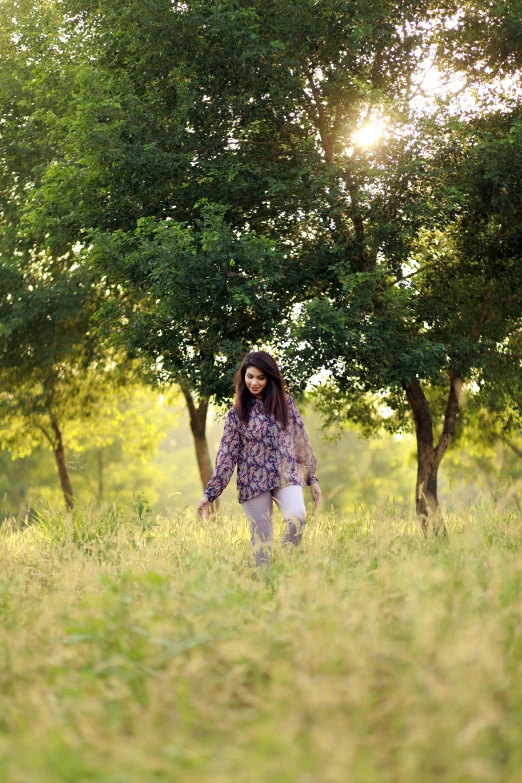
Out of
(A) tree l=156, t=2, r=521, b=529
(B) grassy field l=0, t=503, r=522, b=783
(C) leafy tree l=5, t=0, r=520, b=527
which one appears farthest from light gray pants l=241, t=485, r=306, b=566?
(C) leafy tree l=5, t=0, r=520, b=527

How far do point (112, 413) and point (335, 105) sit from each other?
13.7m

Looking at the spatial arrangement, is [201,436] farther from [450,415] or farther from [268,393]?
[268,393]

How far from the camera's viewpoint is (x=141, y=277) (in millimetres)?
11500

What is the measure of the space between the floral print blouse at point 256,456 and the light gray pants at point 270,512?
64mm

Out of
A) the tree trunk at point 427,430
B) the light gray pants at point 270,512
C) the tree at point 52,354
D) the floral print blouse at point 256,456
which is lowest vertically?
the light gray pants at point 270,512

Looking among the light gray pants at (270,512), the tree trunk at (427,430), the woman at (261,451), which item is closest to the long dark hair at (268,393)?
the woman at (261,451)

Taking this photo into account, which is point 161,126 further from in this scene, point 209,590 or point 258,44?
point 209,590

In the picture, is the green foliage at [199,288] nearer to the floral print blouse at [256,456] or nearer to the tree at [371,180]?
the tree at [371,180]

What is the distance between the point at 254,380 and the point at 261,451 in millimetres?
590

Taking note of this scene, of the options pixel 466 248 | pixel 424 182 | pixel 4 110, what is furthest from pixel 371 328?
pixel 4 110

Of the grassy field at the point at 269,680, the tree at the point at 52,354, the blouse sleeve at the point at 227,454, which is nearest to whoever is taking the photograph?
the grassy field at the point at 269,680

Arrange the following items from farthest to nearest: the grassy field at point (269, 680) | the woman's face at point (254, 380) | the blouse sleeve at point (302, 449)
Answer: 1. the blouse sleeve at point (302, 449)
2. the woman's face at point (254, 380)
3. the grassy field at point (269, 680)

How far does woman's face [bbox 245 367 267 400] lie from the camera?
21.3ft

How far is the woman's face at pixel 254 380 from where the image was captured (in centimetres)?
649
